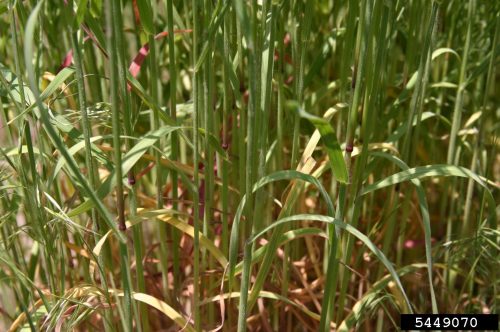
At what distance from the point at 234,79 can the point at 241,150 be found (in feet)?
0.29

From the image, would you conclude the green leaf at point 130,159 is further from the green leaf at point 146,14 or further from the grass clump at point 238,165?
the green leaf at point 146,14

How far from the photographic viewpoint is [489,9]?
914 mm

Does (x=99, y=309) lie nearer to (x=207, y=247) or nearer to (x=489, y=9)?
(x=207, y=247)

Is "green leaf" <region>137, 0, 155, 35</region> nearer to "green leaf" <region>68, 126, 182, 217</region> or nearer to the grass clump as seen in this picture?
the grass clump

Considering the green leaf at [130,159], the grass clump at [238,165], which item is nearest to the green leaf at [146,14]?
the grass clump at [238,165]

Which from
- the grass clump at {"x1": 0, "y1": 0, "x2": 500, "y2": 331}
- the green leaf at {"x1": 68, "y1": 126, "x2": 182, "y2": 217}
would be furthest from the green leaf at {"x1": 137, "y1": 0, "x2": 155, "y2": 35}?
the green leaf at {"x1": 68, "y1": 126, "x2": 182, "y2": 217}

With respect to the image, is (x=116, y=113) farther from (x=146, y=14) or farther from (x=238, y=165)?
(x=238, y=165)

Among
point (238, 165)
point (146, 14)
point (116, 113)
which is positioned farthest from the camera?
point (238, 165)

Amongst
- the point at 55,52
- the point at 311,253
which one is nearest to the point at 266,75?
the point at 311,253

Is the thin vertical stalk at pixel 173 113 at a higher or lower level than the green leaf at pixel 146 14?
lower

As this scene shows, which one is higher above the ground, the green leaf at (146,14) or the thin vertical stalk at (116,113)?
the green leaf at (146,14)

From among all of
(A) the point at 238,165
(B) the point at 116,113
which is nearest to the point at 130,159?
(B) the point at 116,113

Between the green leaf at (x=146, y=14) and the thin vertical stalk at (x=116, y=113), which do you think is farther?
the green leaf at (x=146, y=14)

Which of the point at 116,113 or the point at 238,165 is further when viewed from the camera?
the point at 238,165
